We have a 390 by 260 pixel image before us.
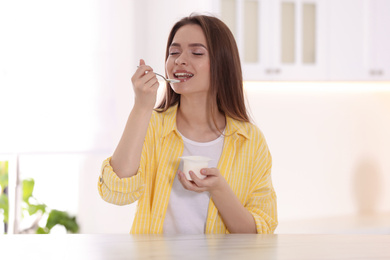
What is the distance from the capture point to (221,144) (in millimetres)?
1464

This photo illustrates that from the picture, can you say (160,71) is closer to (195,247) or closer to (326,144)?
(326,144)

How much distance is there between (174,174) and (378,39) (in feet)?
6.39

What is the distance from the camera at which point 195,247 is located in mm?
895

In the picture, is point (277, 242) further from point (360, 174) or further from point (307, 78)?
point (360, 174)

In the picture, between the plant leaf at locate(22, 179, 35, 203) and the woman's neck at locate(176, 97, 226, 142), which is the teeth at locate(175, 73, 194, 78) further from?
the plant leaf at locate(22, 179, 35, 203)

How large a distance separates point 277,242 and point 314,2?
2102mm

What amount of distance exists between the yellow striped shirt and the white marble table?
11.5 inches

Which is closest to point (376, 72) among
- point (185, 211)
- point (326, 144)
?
point (326, 144)

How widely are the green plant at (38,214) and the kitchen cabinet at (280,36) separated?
1156mm

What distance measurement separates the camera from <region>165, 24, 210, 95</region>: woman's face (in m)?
1.45

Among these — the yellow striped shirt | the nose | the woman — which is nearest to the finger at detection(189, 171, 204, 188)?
the woman

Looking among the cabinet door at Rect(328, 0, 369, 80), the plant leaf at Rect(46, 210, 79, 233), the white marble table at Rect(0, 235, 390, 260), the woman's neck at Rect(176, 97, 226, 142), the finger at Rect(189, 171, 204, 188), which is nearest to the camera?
the white marble table at Rect(0, 235, 390, 260)

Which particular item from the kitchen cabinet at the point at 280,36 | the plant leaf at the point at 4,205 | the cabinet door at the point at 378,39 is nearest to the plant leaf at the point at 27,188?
the plant leaf at the point at 4,205

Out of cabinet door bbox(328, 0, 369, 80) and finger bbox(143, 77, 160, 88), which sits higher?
cabinet door bbox(328, 0, 369, 80)
